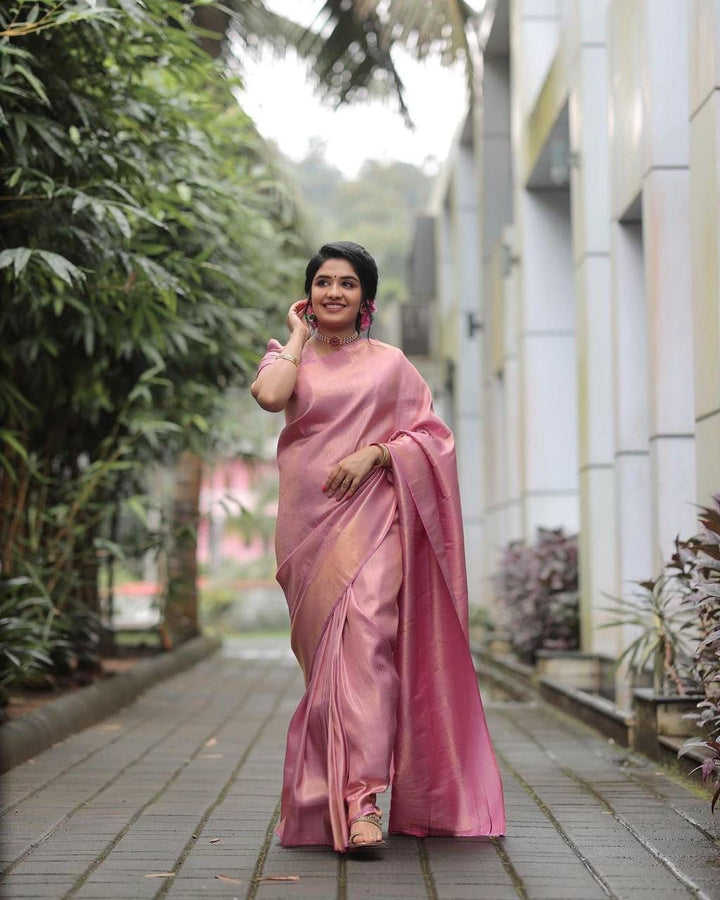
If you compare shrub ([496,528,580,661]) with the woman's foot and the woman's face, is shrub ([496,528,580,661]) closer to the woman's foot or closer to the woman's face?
the woman's face

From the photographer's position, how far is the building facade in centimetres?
664

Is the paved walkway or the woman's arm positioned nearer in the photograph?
the paved walkway

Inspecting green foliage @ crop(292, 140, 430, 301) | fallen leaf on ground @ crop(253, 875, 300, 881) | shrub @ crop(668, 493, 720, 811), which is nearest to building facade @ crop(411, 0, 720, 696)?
shrub @ crop(668, 493, 720, 811)

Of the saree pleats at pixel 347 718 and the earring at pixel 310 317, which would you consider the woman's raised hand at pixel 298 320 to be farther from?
the saree pleats at pixel 347 718

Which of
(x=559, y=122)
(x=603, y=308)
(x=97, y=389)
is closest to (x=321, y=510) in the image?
(x=97, y=389)

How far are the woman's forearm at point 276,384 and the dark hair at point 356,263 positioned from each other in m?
0.30

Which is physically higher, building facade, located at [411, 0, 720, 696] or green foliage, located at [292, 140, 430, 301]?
green foliage, located at [292, 140, 430, 301]

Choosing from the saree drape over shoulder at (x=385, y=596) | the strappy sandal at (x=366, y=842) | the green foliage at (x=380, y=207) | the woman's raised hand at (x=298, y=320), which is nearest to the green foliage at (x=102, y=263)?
the woman's raised hand at (x=298, y=320)

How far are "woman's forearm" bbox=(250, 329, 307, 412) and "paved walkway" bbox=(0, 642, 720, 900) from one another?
4.93 feet

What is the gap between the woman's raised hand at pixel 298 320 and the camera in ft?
16.1

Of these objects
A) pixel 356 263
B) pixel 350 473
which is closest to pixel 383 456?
pixel 350 473

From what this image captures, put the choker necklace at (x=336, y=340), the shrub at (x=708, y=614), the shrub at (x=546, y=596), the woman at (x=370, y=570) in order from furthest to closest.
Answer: the shrub at (x=546, y=596) < the choker necklace at (x=336, y=340) < the shrub at (x=708, y=614) < the woman at (x=370, y=570)

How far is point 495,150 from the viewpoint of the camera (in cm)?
1689

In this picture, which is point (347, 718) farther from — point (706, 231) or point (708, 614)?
point (706, 231)
